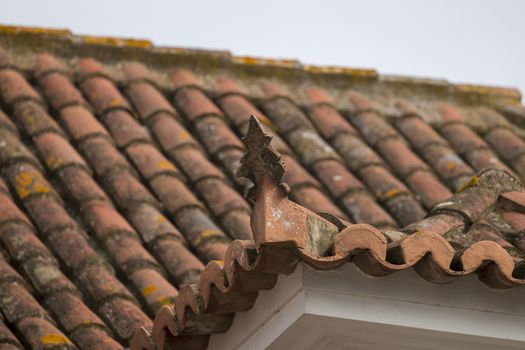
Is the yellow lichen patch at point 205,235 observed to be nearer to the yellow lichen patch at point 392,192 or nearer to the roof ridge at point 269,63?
the yellow lichen patch at point 392,192

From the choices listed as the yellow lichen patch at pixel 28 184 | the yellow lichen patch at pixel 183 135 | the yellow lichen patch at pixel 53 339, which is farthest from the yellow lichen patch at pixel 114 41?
the yellow lichen patch at pixel 53 339

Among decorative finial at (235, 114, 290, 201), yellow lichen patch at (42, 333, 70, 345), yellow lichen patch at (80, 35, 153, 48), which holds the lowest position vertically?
decorative finial at (235, 114, 290, 201)

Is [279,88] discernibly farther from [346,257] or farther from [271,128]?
[346,257]

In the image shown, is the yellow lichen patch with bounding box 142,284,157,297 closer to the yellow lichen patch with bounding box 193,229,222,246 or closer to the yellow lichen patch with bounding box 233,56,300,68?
the yellow lichen patch with bounding box 193,229,222,246

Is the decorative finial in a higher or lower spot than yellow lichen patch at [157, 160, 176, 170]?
lower

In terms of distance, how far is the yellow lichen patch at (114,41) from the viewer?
9.43 metres

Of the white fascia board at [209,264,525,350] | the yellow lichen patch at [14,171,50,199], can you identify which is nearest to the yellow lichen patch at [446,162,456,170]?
the yellow lichen patch at [14,171,50,199]

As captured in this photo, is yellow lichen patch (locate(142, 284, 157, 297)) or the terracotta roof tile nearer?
the terracotta roof tile

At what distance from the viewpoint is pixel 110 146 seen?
8.40 metres

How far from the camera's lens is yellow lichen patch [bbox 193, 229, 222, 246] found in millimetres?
7727

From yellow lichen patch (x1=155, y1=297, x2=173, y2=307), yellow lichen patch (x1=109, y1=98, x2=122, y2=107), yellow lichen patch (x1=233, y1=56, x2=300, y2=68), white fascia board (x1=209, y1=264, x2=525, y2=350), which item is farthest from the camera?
yellow lichen patch (x1=233, y1=56, x2=300, y2=68)

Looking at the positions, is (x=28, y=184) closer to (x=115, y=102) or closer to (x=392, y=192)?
(x=115, y=102)

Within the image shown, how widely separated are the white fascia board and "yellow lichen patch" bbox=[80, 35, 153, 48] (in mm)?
4184

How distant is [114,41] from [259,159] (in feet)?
15.8
